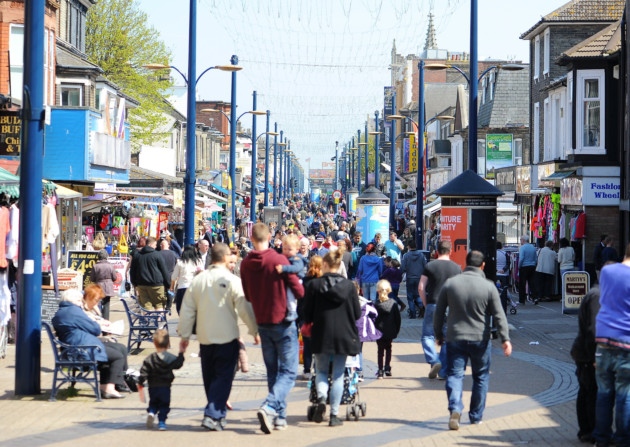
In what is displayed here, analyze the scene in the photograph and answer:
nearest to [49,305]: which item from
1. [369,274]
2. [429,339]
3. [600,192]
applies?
[429,339]

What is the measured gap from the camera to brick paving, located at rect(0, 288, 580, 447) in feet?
34.6

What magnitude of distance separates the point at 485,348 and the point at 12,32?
2102 cm

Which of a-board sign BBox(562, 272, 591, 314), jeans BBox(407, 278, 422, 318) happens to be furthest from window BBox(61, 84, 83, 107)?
a-board sign BBox(562, 272, 591, 314)

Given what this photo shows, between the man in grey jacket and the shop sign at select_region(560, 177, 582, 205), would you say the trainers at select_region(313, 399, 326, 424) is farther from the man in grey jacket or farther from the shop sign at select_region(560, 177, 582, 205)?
the shop sign at select_region(560, 177, 582, 205)

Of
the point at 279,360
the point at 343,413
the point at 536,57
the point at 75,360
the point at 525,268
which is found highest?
the point at 536,57

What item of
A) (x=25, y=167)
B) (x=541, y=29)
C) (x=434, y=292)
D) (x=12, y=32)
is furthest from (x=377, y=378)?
(x=541, y=29)

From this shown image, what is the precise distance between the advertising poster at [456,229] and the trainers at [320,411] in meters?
9.09

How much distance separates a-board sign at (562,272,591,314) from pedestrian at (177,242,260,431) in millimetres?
12384

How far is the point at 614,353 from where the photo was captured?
9.88 meters

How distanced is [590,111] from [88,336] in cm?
2160

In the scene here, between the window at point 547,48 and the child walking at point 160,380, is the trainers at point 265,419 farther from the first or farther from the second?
the window at point 547,48

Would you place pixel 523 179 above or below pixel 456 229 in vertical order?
above

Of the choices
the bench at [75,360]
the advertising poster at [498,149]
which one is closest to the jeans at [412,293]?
the bench at [75,360]

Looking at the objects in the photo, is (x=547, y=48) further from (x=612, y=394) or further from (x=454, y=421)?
(x=612, y=394)
